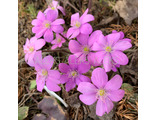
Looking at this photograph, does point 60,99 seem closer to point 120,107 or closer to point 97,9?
point 120,107

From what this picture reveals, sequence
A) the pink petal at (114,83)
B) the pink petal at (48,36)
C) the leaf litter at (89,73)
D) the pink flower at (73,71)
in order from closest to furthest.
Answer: the pink petal at (114,83) → the pink flower at (73,71) → the pink petal at (48,36) → the leaf litter at (89,73)

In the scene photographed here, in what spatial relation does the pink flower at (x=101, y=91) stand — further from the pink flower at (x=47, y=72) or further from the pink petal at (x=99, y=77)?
the pink flower at (x=47, y=72)

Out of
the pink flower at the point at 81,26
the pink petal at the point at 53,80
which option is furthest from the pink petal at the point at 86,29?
the pink petal at the point at 53,80

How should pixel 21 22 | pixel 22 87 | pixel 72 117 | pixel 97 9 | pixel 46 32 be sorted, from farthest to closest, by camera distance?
pixel 21 22
pixel 97 9
pixel 22 87
pixel 72 117
pixel 46 32

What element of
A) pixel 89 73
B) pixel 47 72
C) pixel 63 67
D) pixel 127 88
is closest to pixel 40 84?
pixel 47 72

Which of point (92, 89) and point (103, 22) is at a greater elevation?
point (103, 22)

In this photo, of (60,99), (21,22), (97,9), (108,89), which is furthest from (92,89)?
(21,22)
